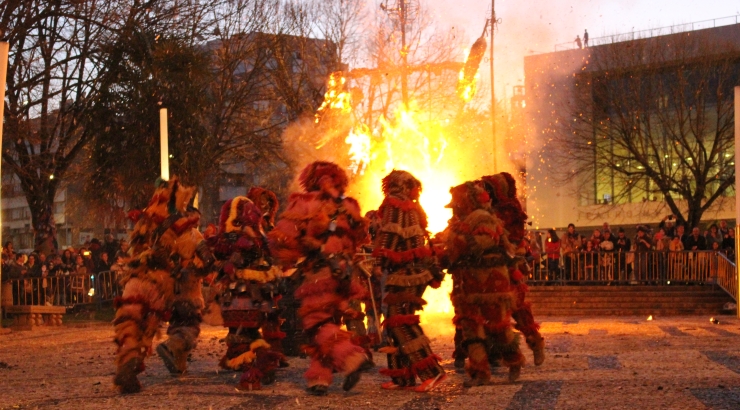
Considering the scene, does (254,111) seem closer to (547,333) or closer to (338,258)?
(547,333)

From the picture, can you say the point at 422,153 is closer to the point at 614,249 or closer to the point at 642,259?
the point at 614,249

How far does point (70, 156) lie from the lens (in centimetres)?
2436

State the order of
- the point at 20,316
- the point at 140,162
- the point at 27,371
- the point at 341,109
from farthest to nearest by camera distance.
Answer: the point at 341,109, the point at 140,162, the point at 20,316, the point at 27,371

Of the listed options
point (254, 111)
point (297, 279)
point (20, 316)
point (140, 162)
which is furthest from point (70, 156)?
point (297, 279)

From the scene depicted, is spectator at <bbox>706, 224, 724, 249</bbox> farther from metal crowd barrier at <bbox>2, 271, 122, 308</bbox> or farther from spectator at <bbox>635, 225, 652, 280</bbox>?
metal crowd barrier at <bbox>2, 271, 122, 308</bbox>

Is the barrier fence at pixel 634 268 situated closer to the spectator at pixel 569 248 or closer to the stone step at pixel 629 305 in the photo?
the spectator at pixel 569 248

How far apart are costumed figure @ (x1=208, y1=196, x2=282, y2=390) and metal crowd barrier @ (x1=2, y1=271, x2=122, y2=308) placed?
11.4m

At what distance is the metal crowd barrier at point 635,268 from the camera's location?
21922 millimetres

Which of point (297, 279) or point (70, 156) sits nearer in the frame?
point (297, 279)

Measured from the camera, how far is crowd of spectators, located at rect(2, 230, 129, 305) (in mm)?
19641

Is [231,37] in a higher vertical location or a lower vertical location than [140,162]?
higher

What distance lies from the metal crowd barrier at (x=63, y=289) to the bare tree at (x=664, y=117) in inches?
696

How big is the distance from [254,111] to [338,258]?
971 inches

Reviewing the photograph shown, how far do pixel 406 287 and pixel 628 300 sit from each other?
1453 centimetres
